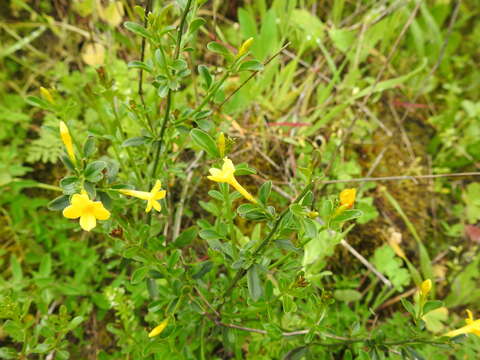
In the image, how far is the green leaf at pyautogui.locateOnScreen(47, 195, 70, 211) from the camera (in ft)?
3.06

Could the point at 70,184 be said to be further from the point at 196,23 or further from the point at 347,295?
the point at 347,295

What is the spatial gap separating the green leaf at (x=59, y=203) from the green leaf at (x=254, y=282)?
49 cm

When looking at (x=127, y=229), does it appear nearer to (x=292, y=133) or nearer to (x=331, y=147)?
(x=292, y=133)

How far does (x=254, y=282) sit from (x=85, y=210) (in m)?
0.45

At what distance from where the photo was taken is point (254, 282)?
3.29 feet

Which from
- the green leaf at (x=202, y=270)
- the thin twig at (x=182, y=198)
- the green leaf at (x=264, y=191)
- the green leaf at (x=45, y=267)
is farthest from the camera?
the thin twig at (x=182, y=198)

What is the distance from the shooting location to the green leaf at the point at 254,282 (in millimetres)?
989

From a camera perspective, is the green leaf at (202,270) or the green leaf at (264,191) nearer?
the green leaf at (264,191)

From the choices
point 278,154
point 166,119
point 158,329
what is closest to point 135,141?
point 166,119

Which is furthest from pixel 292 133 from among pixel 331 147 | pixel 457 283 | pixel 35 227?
pixel 35 227

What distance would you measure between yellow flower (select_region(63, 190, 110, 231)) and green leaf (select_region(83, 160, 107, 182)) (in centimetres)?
4

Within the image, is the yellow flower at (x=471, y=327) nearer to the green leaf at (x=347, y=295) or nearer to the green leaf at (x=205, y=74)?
the green leaf at (x=347, y=295)

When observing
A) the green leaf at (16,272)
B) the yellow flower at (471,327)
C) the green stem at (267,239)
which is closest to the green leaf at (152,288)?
the green stem at (267,239)

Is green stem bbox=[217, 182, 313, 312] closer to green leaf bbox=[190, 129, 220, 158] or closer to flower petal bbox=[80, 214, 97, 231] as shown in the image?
green leaf bbox=[190, 129, 220, 158]
